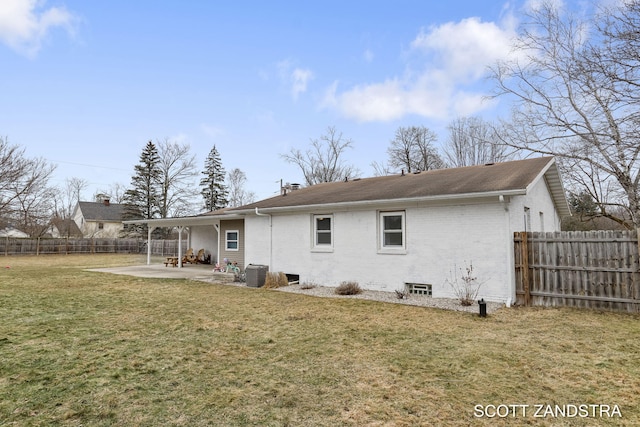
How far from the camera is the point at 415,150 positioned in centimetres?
3266

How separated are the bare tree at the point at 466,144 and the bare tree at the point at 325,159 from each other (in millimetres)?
9680

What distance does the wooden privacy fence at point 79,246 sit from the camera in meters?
27.0

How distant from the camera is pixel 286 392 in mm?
3494

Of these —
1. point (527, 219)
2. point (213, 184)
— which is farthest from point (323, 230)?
point (213, 184)

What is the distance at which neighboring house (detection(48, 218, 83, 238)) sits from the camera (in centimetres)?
4140

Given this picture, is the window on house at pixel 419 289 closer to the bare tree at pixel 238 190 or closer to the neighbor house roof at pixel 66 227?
the bare tree at pixel 238 190

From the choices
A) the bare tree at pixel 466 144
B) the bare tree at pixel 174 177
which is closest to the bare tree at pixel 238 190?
the bare tree at pixel 174 177

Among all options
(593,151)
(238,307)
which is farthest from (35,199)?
(593,151)

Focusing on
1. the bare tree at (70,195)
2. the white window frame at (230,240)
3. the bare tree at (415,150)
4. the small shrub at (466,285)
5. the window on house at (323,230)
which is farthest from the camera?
the bare tree at (70,195)

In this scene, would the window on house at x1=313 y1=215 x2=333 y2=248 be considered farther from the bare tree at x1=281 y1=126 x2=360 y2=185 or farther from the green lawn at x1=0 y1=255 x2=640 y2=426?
the bare tree at x1=281 y1=126 x2=360 y2=185

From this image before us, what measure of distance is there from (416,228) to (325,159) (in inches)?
1109

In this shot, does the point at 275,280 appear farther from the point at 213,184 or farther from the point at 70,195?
the point at 70,195

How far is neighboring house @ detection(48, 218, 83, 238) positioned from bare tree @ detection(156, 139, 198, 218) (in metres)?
12.4

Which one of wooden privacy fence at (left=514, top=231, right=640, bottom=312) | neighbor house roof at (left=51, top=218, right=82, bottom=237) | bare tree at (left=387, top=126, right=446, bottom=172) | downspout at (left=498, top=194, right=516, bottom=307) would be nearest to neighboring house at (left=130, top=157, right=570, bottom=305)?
downspout at (left=498, top=194, right=516, bottom=307)
